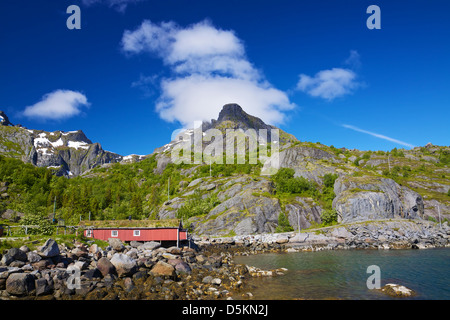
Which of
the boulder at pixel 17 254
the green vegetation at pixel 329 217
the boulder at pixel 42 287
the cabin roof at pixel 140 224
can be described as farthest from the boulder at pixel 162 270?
the green vegetation at pixel 329 217

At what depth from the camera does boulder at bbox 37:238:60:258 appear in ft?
85.5

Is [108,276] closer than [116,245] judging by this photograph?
Yes

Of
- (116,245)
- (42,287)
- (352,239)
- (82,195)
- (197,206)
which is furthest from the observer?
(82,195)

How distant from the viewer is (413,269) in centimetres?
3541

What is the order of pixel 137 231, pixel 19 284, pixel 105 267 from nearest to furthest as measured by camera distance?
pixel 19 284 < pixel 105 267 < pixel 137 231

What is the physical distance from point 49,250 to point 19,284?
5.82m

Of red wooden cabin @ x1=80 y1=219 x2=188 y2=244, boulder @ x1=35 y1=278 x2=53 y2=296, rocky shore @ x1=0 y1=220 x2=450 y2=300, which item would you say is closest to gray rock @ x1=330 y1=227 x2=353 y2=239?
rocky shore @ x1=0 y1=220 x2=450 y2=300

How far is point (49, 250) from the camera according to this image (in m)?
26.4

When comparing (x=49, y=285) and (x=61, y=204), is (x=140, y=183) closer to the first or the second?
(x=61, y=204)

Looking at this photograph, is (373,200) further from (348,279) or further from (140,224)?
(140,224)

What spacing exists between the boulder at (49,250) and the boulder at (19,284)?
195 inches

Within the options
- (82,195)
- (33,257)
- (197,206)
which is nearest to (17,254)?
(33,257)

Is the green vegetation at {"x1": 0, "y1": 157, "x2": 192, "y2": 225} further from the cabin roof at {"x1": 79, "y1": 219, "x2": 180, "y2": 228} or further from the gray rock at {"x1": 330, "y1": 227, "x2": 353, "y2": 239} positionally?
the gray rock at {"x1": 330, "y1": 227, "x2": 353, "y2": 239}

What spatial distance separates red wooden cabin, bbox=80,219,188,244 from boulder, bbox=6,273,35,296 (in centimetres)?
2964
